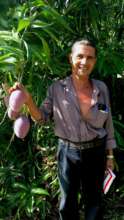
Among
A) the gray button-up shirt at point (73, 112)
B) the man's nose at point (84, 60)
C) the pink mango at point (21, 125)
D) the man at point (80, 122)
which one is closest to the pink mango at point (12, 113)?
the pink mango at point (21, 125)

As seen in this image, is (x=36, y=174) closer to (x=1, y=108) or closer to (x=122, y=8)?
(x=1, y=108)

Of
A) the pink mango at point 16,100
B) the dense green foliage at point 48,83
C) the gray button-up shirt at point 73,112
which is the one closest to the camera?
the pink mango at point 16,100

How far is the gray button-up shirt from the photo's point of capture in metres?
2.27

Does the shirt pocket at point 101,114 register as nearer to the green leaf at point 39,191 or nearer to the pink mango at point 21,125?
the pink mango at point 21,125

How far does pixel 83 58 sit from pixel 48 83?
642 millimetres

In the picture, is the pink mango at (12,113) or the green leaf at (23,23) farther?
the green leaf at (23,23)

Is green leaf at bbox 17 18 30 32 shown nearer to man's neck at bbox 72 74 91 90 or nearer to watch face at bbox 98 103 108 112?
man's neck at bbox 72 74 91 90

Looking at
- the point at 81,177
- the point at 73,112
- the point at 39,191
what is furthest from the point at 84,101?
the point at 39,191

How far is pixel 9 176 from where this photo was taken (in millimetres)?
2992

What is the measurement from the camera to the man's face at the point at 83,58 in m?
2.16

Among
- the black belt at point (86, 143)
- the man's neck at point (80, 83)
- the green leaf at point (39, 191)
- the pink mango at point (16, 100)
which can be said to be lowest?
the green leaf at point (39, 191)

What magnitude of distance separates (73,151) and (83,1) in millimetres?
932

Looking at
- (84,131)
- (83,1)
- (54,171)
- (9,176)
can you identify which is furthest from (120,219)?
(83,1)

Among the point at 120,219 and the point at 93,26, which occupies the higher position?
the point at 93,26
